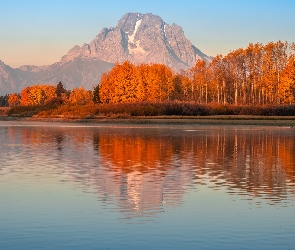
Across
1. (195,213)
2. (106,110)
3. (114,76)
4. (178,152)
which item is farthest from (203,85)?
(195,213)

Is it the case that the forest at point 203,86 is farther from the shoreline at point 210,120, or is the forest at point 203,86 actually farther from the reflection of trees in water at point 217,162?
the reflection of trees in water at point 217,162

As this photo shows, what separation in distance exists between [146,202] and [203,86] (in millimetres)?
120855

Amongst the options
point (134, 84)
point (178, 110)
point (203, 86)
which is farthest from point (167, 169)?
point (203, 86)

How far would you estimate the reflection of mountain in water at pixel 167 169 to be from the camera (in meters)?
16.0

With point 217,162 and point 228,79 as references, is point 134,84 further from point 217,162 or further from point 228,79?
point 217,162

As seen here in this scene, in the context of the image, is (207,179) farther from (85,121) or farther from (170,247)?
(85,121)

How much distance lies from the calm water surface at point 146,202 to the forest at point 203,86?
2150 inches

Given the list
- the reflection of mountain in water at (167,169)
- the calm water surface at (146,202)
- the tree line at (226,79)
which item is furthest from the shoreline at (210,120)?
the calm water surface at (146,202)

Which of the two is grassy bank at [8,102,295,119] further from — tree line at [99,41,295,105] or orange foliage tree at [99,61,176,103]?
orange foliage tree at [99,61,176,103]

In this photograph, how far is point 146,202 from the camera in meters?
15.0

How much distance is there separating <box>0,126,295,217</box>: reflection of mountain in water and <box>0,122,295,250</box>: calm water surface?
3cm

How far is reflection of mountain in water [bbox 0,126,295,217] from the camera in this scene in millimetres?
16016

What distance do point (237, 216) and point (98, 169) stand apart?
30.9 ft

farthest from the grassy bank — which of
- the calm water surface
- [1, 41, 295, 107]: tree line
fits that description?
the calm water surface
